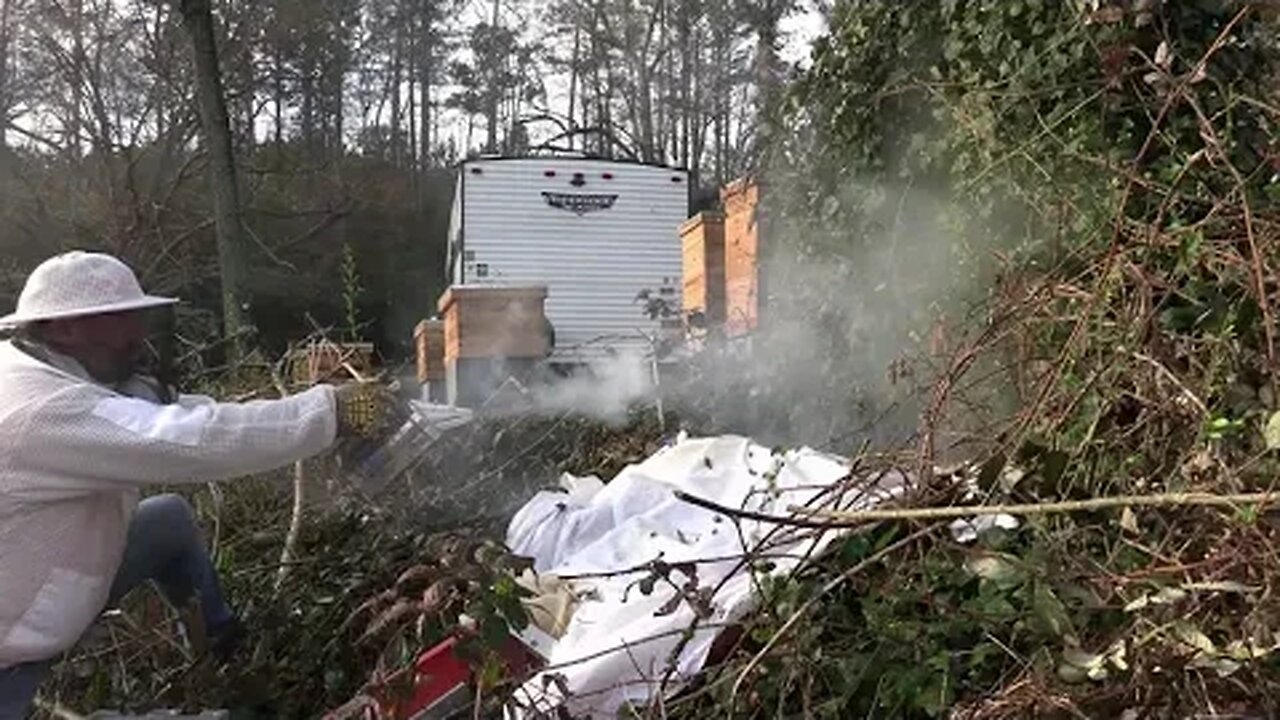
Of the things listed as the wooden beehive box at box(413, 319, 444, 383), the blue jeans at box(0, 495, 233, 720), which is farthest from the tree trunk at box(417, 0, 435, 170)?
the blue jeans at box(0, 495, 233, 720)

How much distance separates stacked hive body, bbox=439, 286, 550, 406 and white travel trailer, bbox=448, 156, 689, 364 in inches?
296

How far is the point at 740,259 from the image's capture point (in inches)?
304

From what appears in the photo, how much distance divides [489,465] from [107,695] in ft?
6.44

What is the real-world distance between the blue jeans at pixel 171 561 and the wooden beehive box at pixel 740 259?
308 cm

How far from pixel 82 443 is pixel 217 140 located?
1000cm

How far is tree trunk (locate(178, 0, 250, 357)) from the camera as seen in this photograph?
12.3 m

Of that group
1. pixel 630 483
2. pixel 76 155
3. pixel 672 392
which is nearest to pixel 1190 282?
pixel 630 483

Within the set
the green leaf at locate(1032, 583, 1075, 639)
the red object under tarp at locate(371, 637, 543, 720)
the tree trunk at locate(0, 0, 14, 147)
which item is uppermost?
the tree trunk at locate(0, 0, 14, 147)

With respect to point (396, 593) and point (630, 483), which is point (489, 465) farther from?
point (396, 593)

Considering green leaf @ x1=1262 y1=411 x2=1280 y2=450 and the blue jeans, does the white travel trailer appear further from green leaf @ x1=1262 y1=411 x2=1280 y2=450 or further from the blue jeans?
green leaf @ x1=1262 y1=411 x2=1280 y2=450

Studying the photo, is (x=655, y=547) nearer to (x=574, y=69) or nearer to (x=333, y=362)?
(x=333, y=362)

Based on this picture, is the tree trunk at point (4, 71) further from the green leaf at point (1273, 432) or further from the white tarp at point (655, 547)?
the green leaf at point (1273, 432)

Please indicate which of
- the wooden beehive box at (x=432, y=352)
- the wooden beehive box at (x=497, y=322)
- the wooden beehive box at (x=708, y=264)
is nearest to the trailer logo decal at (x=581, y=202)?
the wooden beehive box at (x=432, y=352)

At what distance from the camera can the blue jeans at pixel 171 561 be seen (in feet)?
12.4
